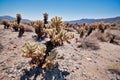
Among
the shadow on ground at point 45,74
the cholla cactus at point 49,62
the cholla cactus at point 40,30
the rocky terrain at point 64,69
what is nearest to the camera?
the shadow on ground at point 45,74

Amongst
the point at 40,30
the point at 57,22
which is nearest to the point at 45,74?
the point at 57,22

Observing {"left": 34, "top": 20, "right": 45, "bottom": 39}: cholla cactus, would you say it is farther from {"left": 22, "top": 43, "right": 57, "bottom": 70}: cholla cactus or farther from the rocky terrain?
{"left": 22, "top": 43, "right": 57, "bottom": 70}: cholla cactus

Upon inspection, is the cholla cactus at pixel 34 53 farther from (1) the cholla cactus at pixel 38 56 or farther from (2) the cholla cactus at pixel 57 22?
(2) the cholla cactus at pixel 57 22

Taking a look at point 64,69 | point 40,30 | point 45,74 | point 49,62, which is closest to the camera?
point 45,74

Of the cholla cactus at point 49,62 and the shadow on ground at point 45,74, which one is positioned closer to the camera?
the shadow on ground at point 45,74

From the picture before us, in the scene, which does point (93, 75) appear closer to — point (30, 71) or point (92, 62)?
point (92, 62)

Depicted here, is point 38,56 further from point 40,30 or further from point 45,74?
point 40,30

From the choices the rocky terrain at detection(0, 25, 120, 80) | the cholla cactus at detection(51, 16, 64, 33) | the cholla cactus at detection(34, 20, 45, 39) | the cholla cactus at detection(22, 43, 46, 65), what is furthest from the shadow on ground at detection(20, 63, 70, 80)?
the cholla cactus at detection(34, 20, 45, 39)

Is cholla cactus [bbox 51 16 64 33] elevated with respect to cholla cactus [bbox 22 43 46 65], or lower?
elevated

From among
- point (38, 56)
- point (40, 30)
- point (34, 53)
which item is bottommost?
point (38, 56)

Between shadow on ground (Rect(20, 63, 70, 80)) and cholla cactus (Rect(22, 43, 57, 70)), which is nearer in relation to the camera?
shadow on ground (Rect(20, 63, 70, 80))

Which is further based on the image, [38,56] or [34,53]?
[38,56]

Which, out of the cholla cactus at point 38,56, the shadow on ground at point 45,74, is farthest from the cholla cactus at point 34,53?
the shadow on ground at point 45,74

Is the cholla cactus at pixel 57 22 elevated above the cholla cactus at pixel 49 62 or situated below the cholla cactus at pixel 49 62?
above
